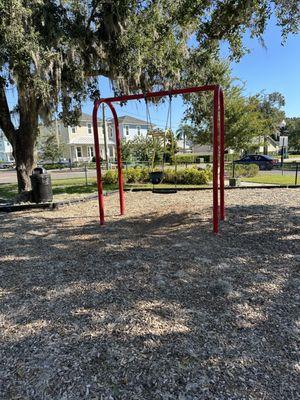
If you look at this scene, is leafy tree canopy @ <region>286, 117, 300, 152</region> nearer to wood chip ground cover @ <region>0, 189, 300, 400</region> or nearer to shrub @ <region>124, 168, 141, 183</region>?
shrub @ <region>124, 168, 141, 183</region>

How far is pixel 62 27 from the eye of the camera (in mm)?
7473

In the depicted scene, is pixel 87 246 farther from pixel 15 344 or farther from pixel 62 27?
pixel 62 27

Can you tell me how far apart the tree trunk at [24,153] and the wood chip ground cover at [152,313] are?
4407 millimetres

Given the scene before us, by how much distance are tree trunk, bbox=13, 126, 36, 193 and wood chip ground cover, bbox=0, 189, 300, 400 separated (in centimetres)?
441

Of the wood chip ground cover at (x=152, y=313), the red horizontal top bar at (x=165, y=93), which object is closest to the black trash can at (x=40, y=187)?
the wood chip ground cover at (x=152, y=313)

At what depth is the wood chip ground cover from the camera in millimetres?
1954

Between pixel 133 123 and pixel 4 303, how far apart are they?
43.4 meters

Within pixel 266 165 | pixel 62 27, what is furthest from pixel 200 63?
pixel 266 165

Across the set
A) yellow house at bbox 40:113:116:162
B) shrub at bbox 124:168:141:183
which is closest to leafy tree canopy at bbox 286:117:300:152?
yellow house at bbox 40:113:116:162

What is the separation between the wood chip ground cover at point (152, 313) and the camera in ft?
6.41

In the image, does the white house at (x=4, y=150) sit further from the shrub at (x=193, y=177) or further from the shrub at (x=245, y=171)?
the shrub at (x=193, y=177)

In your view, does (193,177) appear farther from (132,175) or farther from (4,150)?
(4,150)

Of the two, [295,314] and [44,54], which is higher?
[44,54]

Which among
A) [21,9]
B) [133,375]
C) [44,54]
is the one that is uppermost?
[21,9]
